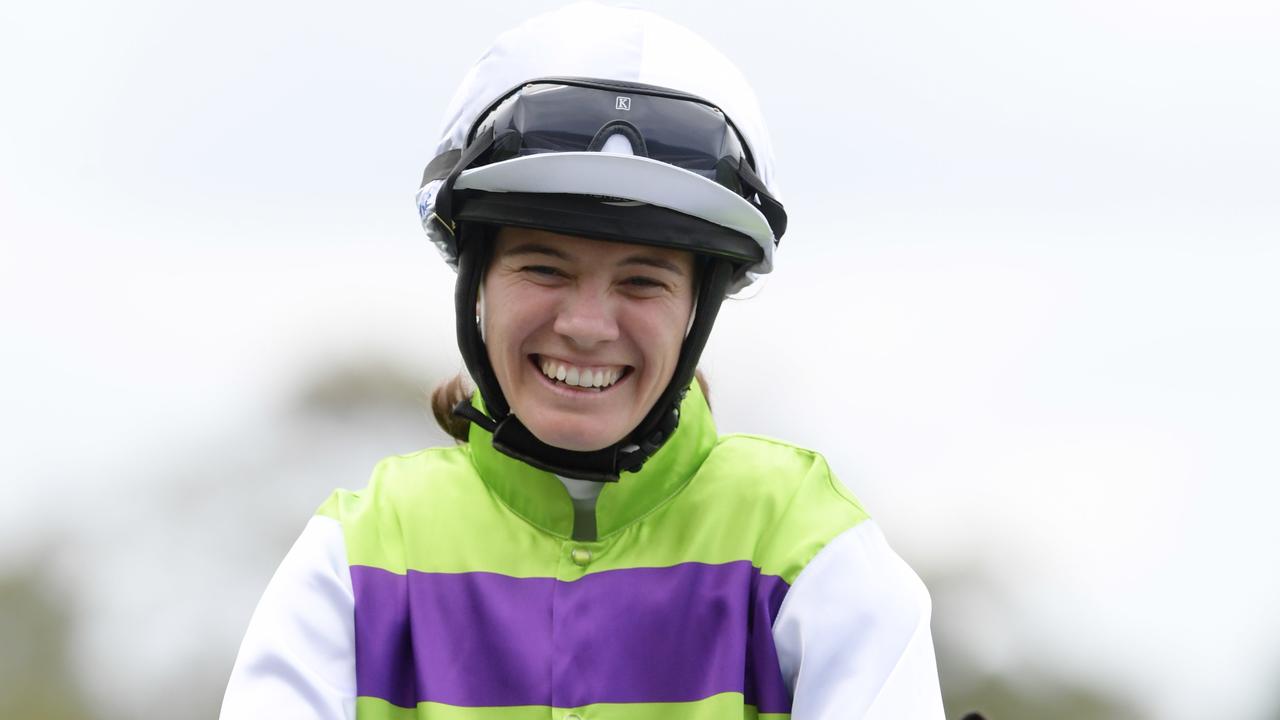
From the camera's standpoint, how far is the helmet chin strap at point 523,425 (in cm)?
196

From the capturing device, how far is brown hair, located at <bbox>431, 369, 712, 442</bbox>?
228 centimetres

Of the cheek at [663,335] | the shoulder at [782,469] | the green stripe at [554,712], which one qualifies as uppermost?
the cheek at [663,335]

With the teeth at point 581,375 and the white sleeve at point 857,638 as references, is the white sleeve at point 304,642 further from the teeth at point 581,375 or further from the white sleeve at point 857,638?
the white sleeve at point 857,638

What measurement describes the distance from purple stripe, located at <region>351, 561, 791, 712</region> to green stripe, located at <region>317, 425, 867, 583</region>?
0.10 feet

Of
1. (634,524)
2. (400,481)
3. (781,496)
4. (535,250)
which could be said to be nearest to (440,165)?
(535,250)

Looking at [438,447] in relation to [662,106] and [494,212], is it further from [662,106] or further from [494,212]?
[662,106]

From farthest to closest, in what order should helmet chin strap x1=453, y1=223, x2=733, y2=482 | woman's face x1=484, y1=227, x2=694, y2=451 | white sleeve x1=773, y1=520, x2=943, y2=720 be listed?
helmet chin strap x1=453, y1=223, x2=733, y2=482 → woman's face x1=484, y1=227, x2=694, y2=451 → white sleeve x1=773, y1=520, x2=943, y2=720

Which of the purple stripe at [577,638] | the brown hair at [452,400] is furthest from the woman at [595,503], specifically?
the brown hair at [452,400]

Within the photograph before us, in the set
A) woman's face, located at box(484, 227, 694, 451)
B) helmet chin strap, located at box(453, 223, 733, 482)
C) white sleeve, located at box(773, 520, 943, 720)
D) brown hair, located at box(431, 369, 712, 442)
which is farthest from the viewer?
brown hair, located at box(431, 369, 712, 442)

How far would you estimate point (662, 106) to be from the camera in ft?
6.28

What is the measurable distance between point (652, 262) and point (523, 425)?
38 centimetres

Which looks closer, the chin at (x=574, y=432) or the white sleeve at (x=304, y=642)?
the white sleeve at (x=304, y=642)

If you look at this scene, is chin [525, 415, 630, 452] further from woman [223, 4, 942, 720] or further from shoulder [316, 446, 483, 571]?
shoulder [316, 446, 483, 571]

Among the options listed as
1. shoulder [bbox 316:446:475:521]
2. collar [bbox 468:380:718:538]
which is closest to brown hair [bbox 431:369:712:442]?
shoulder [bbox 316:446:475:521]
